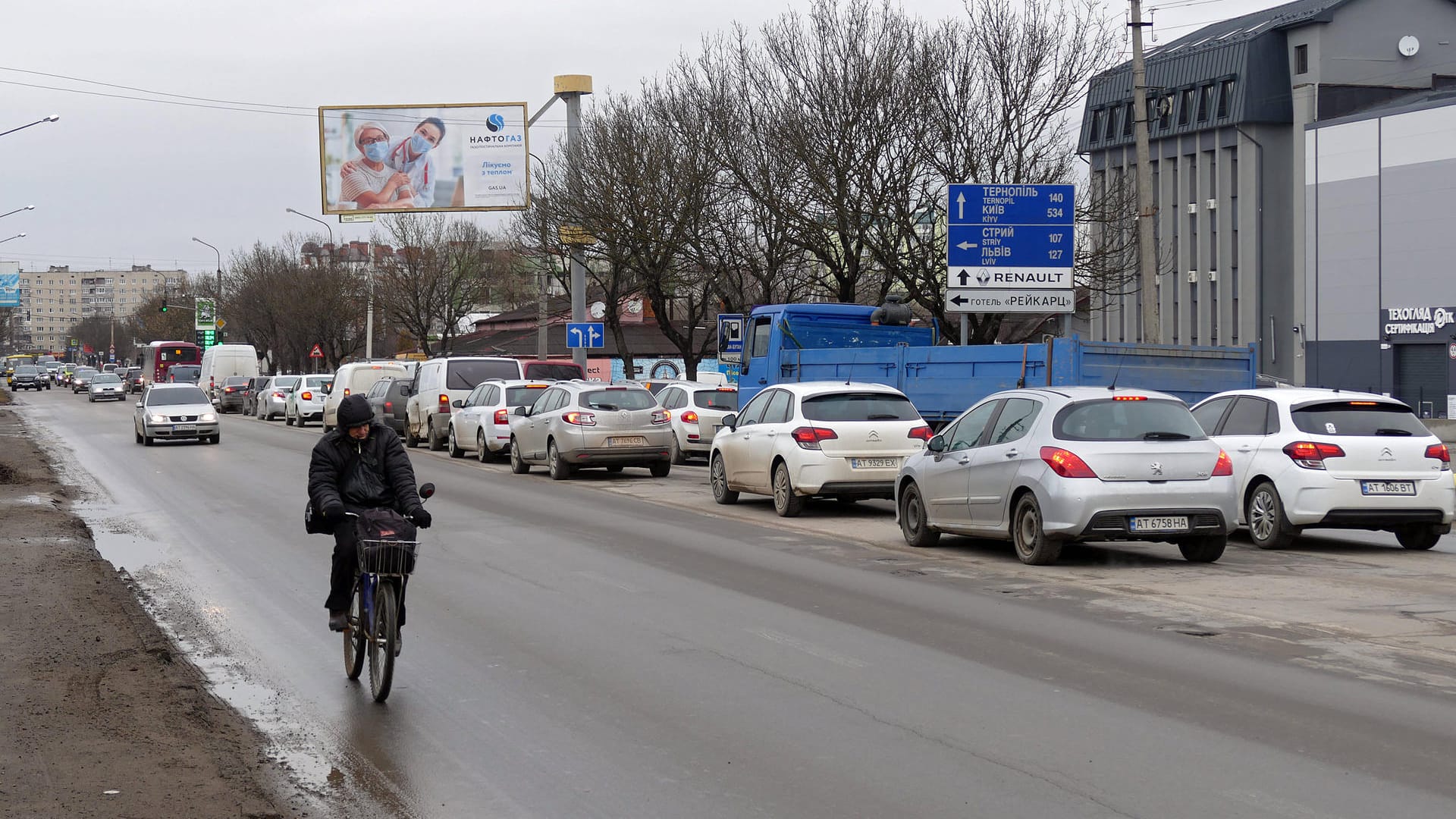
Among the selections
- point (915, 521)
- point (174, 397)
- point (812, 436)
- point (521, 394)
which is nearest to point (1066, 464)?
point (915, 521)

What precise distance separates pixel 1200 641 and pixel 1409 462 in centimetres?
598

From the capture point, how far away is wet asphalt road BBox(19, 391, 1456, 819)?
591 cm

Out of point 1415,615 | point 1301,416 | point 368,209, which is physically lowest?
point 1415,615

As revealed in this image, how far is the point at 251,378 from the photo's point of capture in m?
63.4

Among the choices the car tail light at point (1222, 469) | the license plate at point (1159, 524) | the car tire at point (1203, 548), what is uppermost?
the car tail light at point (1222, 469)

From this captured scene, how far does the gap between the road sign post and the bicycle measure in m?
20.1

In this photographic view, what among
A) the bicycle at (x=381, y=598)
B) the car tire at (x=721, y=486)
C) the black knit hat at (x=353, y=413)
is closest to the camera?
the bicycle at (x=381, y=598)

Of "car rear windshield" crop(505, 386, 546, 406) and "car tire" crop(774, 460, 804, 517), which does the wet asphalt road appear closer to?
"car tire" crop(774, 460, 804, 517)

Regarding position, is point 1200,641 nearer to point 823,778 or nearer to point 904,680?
point 904,680

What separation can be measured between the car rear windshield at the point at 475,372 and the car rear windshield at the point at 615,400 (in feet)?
29.2

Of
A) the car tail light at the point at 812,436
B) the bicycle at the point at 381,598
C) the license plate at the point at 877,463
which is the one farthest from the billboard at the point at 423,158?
the bicycle at the point at 381,598

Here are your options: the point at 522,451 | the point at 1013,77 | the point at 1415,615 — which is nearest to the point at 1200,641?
the point at 1415,615

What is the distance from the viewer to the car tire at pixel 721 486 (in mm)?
19891

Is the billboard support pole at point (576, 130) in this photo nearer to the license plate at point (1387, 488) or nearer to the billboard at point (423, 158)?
the billboard at point (423, 158)
